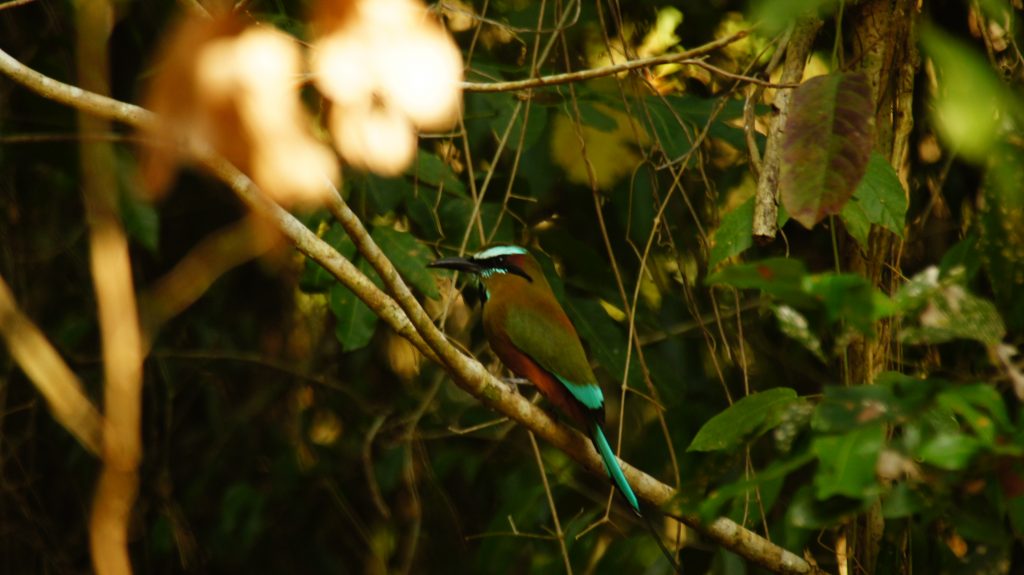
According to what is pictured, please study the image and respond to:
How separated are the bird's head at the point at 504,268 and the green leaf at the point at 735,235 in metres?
1.39

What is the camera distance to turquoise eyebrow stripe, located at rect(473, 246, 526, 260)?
393 cm

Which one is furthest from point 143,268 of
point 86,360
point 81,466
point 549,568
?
point 549,568

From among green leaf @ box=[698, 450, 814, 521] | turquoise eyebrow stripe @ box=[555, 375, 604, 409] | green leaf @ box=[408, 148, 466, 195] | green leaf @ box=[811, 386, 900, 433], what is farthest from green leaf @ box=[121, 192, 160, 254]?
green leaf @ box=[811, 386, 900, 433]

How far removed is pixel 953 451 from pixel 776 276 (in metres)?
0.34

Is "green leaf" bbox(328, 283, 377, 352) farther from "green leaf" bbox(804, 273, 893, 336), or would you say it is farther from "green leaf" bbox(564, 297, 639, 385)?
"green leaf" bbox(804, 273, 893, 336)

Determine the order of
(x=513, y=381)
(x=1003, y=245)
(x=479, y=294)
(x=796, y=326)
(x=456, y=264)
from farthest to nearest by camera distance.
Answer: (x=479, y=294) < (x=513, y=381) < (x=456, y=264) < (x=1003, y=245) < (x=796, y=326)

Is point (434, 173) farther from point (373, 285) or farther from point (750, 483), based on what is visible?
point (750, 483)

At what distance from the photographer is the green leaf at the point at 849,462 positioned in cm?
166

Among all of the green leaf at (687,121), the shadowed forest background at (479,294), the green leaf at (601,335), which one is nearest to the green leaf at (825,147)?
the shadowed forest background at (479,294)

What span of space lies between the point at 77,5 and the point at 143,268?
6.31 ft

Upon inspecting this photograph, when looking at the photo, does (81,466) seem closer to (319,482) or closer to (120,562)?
(319,482)

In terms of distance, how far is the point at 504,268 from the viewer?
424cm

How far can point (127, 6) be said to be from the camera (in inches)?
162

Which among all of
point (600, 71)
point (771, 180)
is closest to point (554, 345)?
point (771, 180)
